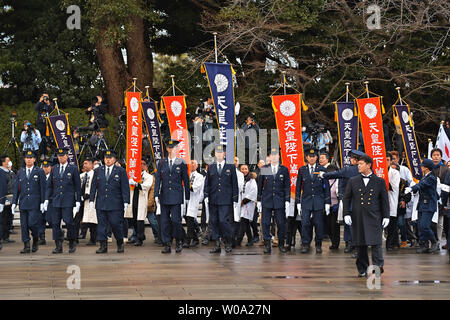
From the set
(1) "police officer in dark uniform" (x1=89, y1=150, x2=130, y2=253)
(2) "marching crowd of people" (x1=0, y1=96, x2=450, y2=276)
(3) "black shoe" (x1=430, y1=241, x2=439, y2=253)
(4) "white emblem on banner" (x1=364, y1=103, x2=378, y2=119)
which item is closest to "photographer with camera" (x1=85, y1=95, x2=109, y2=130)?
(2) "marching crowd of people" (x1=0, y1=96, x2=450, y2=276)

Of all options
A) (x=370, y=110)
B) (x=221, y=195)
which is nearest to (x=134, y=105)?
(x=221, y=195)

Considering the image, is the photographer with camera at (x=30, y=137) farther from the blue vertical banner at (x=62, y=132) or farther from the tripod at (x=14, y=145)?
the blue vertical banner at (x=62, y=132)

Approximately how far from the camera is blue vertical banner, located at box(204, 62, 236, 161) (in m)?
15.0

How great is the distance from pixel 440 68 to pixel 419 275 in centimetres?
Result: 1437

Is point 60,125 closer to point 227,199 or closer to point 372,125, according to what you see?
point 227,199

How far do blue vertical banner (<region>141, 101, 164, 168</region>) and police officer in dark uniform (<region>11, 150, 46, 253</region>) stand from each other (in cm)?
466

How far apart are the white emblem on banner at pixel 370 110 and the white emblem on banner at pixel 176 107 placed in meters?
4.45

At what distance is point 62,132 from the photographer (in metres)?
21.6

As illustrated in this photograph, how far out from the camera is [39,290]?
10.1 meters

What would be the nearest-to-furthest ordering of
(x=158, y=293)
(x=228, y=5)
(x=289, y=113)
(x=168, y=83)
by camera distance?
(x=158, y=293) → (x=289, y=113) → (x=228, y=5) → (x=168, y=83)

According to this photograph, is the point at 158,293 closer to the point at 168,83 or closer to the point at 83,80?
the point at 168,83

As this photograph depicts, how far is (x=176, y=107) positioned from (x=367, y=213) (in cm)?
868

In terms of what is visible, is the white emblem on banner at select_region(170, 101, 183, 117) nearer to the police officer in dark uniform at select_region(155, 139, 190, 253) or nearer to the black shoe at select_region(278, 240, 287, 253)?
the police officer in dark uniform at select_region(155, 139, 190, 253)

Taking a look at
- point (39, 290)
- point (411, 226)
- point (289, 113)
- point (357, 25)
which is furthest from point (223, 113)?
point (357, 25)
